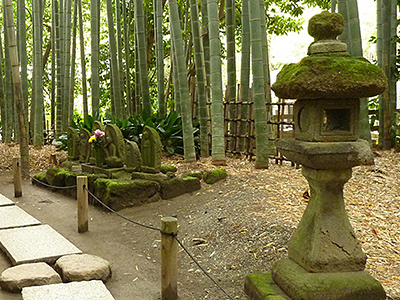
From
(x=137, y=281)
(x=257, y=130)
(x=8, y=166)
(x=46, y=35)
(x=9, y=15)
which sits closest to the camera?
(x=137, y=281)

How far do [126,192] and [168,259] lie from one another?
8.76 ft

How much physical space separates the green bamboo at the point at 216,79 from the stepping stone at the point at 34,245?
2.79 meters

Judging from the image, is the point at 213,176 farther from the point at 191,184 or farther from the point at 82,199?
the point at 82,199

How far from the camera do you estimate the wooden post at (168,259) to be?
313cm

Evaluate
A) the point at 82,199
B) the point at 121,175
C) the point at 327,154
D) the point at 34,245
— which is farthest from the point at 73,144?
the point at 327,154

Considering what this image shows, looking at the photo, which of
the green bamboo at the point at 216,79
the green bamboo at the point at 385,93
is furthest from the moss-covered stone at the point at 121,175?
the green bamboo at the point at 385,93

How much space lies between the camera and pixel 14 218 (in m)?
5.02

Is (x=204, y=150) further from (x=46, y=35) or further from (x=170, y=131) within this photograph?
(x=46, y=35)

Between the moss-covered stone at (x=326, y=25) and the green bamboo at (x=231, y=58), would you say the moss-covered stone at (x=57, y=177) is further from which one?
the moss-covered stone at (x=326, y=25)

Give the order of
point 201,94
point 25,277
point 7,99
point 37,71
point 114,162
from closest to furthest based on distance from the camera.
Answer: point 25,277, point 114,162, point 201,94, point 37,71, point 7,99

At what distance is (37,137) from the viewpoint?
382 inches

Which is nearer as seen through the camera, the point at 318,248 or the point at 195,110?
the point at 318,248

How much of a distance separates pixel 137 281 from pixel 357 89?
2.16 m

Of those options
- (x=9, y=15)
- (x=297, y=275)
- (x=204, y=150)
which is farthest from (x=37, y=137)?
(x=297, y=275)
